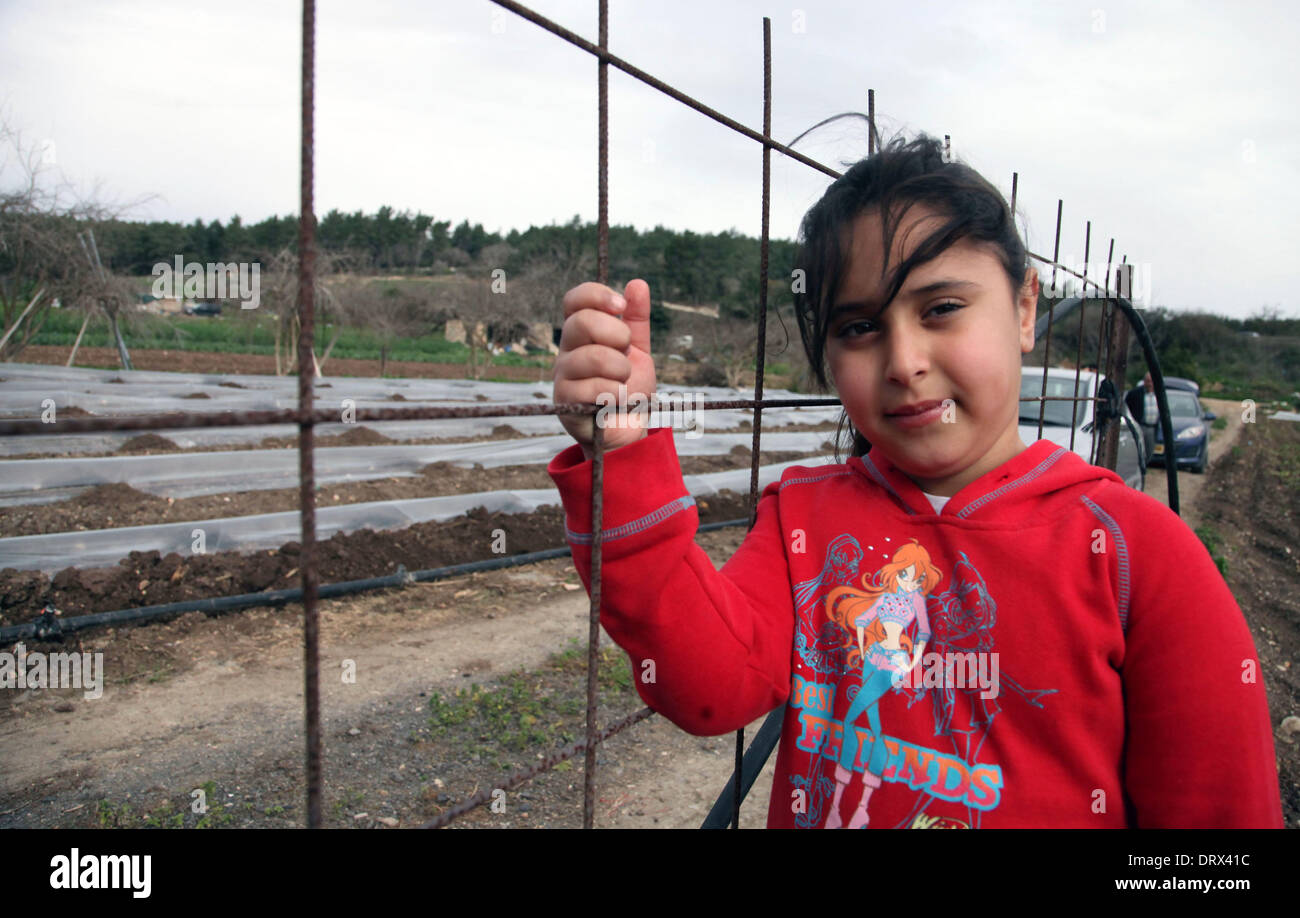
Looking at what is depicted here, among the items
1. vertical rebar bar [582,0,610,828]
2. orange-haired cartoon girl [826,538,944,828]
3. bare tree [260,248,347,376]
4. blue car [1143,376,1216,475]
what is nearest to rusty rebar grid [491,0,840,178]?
vertical rebar bar [582,0,610,828]

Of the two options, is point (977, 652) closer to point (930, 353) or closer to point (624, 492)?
point (930, 353)

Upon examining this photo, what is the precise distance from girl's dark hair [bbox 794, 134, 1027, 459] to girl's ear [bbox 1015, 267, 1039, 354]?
0.03m

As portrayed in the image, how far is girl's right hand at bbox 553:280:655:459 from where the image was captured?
3.00ft

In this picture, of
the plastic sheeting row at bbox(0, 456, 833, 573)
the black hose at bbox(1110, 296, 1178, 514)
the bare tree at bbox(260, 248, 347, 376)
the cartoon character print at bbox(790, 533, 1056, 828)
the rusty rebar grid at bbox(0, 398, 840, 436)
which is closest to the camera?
the rusty rebar grid at bbox(0, 398, 840, 436)

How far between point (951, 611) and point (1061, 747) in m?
0.20

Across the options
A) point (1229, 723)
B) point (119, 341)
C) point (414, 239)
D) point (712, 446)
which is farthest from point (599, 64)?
point (414, 239)

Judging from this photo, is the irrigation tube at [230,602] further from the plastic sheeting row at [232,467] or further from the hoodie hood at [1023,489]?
the hoodie hood at [1023,489]

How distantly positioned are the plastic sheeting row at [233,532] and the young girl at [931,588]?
255cm

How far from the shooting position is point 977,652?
1040 millimetres

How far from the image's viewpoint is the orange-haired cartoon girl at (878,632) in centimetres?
108

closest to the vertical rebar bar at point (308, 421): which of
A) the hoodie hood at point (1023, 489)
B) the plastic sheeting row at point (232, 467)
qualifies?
the hoodie hood at point (1023, 489)

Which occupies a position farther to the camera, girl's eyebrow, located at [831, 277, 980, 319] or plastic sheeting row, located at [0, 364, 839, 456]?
plastic sheeting row, located at [0, 364, 839, 456]

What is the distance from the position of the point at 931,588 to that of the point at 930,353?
12.8 inches

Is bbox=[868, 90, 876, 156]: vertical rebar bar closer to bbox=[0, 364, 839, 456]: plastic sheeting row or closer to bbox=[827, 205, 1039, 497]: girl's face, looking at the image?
bbox=[827, 205, 1039, 497]: girl's face
